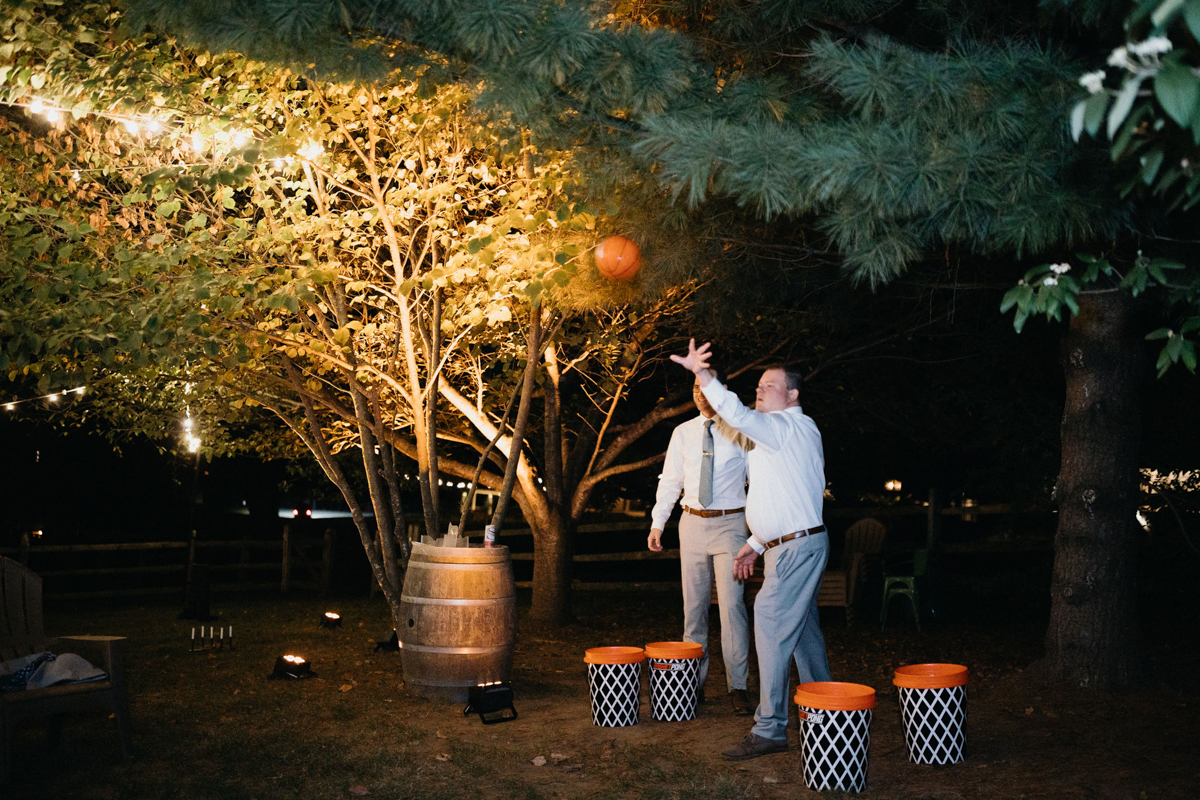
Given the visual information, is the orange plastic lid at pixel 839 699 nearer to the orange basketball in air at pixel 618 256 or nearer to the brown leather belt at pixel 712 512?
the brown leather belt at pixel 712 512

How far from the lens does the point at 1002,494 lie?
12.9 metres

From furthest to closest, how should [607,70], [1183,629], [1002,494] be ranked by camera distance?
[1002,494] < [1183,629] < [607,70]

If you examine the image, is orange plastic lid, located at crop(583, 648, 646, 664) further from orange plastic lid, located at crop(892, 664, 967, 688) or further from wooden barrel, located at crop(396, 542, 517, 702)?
orange plastic lid, located at crop(892, 664, 967, 688)

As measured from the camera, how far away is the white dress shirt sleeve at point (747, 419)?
15.1 ft

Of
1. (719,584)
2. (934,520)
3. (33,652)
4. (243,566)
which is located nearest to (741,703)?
(719,584)

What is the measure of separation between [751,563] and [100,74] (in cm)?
456

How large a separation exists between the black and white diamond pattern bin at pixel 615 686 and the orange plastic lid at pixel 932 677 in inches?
56.2

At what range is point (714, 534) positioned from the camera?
625 centimetres

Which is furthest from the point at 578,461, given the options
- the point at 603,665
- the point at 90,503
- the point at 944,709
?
the point at 90,503

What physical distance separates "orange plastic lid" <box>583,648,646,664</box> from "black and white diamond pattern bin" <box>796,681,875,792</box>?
1244 millimetres

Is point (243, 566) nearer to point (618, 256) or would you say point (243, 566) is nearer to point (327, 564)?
point (327, 564)

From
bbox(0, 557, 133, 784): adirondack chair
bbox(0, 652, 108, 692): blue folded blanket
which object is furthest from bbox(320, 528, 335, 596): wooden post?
bbox(0, 652, 108, 692): blue folded blanket

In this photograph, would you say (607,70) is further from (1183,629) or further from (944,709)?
(1183,629)

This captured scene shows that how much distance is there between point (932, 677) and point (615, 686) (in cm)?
173
